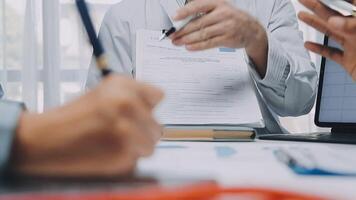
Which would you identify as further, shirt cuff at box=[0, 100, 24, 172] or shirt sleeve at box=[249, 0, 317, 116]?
shirt sleeve at box=[249, 0, 317, 116]

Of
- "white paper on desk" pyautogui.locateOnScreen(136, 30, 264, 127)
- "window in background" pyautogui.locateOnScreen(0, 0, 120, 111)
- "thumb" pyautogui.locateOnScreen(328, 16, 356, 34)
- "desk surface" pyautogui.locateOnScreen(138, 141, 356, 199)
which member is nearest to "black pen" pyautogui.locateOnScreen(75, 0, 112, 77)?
"desk surface" pyautogui.locateOnScreen(138, 141, 356, 199)

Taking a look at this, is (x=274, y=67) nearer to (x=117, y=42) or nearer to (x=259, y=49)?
(x=259, y=49)

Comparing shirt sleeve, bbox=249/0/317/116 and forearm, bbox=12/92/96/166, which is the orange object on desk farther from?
shirt sleeve, bbox=249/0/317/116

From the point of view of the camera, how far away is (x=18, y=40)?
79.7 inches

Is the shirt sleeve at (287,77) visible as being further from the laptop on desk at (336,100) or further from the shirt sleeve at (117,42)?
the shirt sleeve at (117,42)

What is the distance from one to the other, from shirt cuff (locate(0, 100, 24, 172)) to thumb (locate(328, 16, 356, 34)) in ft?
1.66

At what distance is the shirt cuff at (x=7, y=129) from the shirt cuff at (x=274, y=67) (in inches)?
32.0

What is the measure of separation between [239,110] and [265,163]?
0.48 m

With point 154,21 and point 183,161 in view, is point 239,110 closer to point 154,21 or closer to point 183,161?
point 154,21

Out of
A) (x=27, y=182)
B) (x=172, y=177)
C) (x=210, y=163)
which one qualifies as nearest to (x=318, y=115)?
(x=210, y=163)

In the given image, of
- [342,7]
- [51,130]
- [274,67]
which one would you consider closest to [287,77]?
[274,67]

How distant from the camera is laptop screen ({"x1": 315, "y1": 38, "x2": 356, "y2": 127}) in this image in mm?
1060

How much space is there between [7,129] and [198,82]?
0.74m

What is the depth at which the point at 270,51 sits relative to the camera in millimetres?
1119
